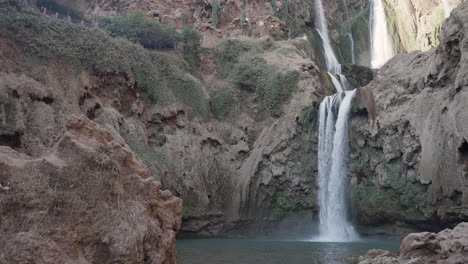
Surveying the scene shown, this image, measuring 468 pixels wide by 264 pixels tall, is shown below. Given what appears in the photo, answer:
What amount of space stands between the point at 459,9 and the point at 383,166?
965 cm

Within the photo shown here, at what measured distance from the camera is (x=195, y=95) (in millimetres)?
33406

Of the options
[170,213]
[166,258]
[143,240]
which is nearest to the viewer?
[143,240]

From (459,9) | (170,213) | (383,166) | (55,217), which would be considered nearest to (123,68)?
(383,166)

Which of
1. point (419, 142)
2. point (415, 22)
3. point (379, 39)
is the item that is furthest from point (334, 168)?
point (379, 39)

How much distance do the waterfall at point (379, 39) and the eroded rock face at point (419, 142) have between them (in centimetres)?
2070

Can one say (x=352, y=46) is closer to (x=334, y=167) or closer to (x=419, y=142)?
(x=334, y=167)

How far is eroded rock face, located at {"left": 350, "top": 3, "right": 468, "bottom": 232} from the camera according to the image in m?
22.0

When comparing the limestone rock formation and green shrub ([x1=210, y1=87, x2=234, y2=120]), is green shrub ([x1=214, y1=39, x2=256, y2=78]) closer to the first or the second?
green shrub ([x1=210, y1=87, x2=234, y2=120])

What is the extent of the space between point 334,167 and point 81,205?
75.8 ft

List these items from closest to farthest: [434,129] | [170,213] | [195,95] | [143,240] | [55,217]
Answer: [55,217] → [143,240] → [170,213] → [434,129] → [195,95]

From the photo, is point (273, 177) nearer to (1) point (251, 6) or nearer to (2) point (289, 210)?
(2) point (289, 210)

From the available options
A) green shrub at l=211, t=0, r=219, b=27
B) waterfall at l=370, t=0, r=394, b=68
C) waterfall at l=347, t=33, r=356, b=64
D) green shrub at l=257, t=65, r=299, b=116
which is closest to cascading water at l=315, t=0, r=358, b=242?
green shrub at l=257, t=65, r=299, b=116

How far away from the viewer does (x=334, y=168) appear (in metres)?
28.4

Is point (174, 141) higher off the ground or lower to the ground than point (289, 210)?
higher
